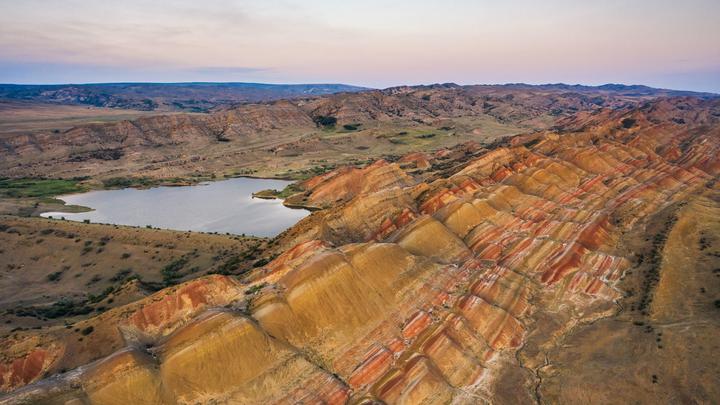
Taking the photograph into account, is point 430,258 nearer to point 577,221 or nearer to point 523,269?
point 523,269

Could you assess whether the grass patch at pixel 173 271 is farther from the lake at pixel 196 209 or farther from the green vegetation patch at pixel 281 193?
the green vegetation patch at pixel 281 193

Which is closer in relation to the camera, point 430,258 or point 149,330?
point 149,330

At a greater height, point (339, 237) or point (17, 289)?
point (339, 237)

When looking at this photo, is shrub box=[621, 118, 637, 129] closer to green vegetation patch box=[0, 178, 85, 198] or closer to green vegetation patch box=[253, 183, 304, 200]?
green vegetation patch box=[253, 183, 304, 200]

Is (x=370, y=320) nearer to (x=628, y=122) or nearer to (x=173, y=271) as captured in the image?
(x=173, y=271)

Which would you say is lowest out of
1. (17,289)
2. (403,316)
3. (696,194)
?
(17,289)

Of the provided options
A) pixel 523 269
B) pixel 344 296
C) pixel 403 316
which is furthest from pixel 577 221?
pixel 344 296

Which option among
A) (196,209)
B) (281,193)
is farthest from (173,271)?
(281,193)
